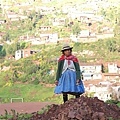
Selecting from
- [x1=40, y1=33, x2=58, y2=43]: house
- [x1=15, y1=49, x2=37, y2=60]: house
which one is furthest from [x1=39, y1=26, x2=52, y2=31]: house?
[x1=15, y1=49, x2=37, y2=60]: house

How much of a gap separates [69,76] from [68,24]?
4096 centimetres

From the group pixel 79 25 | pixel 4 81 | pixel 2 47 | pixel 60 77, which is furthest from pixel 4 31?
pixel 60 77

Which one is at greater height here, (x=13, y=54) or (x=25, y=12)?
(x=25, y=12)

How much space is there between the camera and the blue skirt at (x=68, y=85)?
151 inches

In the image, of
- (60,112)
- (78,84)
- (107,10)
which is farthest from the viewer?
(107,10)

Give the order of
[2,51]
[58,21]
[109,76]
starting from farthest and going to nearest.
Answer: [58,21] < [2,51] < [109,76]

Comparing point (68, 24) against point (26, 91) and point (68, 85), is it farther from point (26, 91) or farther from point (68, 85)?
point (68, 85)

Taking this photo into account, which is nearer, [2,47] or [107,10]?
[2,47]

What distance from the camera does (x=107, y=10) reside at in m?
47.0

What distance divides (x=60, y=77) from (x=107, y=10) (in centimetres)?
4379

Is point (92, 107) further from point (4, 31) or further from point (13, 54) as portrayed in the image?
point (4, 31)

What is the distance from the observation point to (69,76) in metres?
3.90

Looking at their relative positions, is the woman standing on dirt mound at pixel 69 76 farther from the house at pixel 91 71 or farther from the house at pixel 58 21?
the house at pixel 58 21

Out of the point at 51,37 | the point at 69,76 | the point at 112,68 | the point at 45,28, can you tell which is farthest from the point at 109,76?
the point at 69,76
